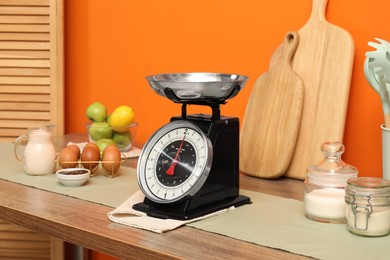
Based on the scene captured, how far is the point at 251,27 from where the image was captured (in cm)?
211

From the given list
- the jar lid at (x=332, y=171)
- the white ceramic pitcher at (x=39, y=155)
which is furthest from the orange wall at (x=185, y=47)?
the white ceramic pitcher at (x=39, y=155)

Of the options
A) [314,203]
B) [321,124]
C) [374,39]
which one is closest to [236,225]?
[314,203]

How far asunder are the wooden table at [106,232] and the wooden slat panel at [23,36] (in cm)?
88

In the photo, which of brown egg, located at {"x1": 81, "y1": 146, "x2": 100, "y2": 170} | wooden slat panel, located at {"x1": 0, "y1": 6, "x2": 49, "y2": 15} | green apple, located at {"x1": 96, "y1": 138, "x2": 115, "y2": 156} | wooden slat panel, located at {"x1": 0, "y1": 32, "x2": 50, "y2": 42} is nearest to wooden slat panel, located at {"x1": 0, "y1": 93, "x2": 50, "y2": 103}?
wooden slat panel, located at {"x1": 0, "y1": 32, "x2": 50, "y2": 42}

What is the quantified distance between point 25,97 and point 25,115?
72mm

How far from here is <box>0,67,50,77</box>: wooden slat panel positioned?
256 centimetres

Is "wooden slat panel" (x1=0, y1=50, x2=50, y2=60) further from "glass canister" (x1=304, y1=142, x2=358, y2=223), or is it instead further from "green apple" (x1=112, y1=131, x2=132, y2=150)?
"glass canister" (x1=304, y1=142, x2=358, y2=223)

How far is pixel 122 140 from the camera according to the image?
2207mm

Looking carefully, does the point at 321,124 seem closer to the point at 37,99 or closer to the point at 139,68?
the point at 139,68

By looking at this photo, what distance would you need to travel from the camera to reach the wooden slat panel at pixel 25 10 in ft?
8.29

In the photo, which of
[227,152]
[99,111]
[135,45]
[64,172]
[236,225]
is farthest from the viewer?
[135,45]

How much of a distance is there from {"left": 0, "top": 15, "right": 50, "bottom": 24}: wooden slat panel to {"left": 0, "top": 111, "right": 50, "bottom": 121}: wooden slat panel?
13.9 inches

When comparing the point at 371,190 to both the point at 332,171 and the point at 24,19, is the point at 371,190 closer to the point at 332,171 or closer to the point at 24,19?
the point at 332,171

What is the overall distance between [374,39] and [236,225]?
734 millimetres
